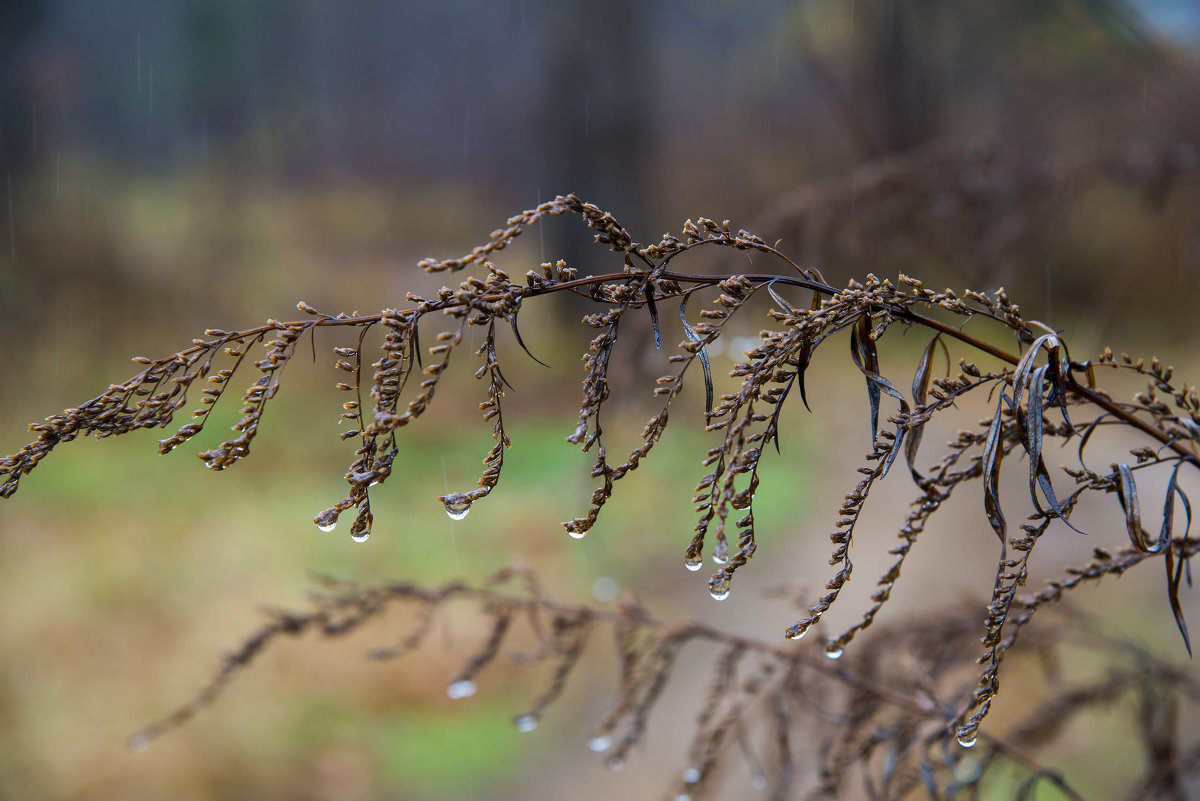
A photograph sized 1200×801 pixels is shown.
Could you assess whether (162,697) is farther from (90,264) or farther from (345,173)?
(345,173)

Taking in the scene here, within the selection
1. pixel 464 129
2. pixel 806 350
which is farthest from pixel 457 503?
pixel 464 129

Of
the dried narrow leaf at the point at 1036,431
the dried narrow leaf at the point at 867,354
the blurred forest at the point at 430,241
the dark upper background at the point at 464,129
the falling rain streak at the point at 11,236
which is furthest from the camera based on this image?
the dark upper background at the point at 464,129

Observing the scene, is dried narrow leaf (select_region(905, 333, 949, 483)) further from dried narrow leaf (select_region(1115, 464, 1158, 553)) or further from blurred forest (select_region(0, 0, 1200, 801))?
blurred forest (select_region(0, 0, 1200, 801))

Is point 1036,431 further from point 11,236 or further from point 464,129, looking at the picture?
point 464,129

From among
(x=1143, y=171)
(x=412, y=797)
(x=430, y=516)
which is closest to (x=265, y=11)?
(x=430, y=516)

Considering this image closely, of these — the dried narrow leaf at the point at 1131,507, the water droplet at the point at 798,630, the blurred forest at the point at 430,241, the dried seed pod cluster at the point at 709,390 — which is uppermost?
the blurred forest at the point at 430,241

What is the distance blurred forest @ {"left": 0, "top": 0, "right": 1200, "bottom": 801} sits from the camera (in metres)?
4.30

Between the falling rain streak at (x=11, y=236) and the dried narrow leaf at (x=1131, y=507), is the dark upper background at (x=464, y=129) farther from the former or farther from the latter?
the dried narrow leaf at (x=1131, y=507)

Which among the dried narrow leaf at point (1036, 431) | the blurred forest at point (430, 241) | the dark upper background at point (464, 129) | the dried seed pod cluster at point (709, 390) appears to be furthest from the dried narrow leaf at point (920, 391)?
the dark upper background at point (464, 129)

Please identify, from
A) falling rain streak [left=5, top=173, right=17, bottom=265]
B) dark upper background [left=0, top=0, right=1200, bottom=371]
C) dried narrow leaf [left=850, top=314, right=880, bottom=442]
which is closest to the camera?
dried narrow leaf [left=850, top=314, right=880, bottom=442]

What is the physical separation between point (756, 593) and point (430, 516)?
103 inches

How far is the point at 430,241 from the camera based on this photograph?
1406cm

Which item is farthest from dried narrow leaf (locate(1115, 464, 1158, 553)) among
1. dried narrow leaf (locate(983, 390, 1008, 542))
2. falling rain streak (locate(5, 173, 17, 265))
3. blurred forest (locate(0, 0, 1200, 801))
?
falling rain streak (locate(5, 173, 17, 265))

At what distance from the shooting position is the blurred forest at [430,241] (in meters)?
4.30
